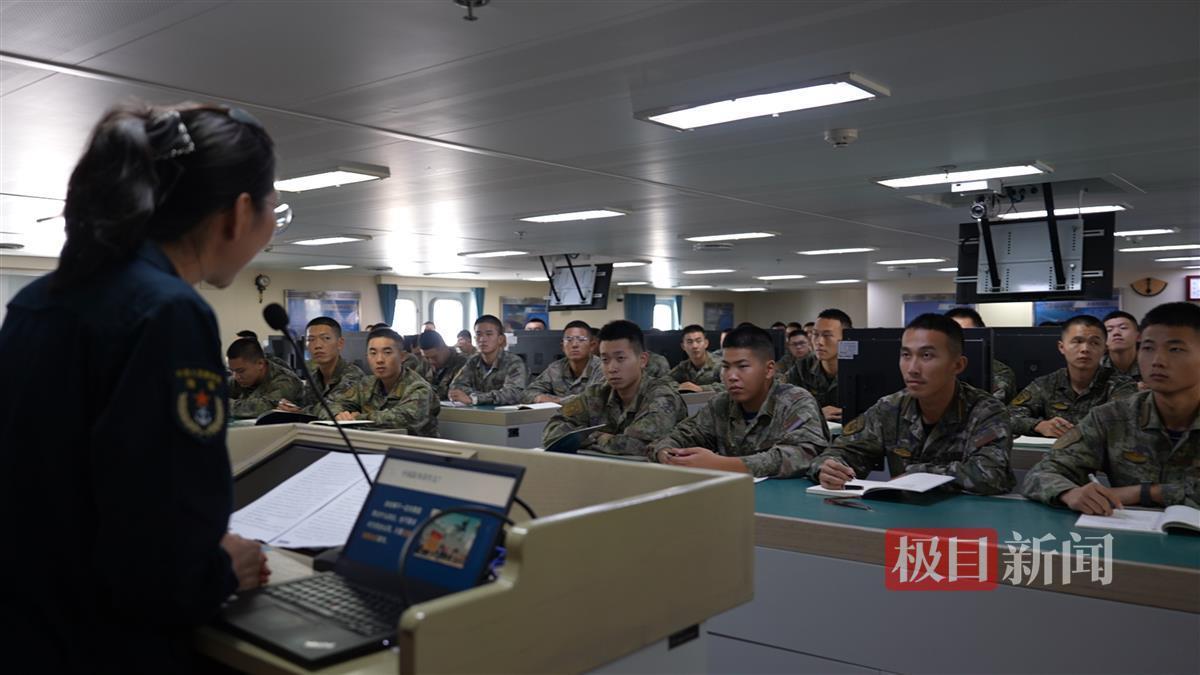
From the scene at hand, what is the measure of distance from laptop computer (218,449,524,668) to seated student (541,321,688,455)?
289 centimetres

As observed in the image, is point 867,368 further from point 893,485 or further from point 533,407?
point 533,407

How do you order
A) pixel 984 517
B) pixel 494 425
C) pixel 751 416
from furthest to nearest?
pixel 494 425 → pixel 751 416 → pixel 984 517

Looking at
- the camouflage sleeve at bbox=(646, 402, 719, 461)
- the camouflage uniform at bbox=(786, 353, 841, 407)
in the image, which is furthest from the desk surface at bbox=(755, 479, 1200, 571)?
the camouflage uniform at bbox=(786, 353, 841, 407)

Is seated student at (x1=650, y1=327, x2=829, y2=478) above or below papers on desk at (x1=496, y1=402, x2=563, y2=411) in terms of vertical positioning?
above

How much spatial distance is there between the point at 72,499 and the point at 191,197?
0.36 m

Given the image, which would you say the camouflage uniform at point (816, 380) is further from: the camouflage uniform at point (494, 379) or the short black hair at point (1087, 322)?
the camouflage uniform at point (494, 379)

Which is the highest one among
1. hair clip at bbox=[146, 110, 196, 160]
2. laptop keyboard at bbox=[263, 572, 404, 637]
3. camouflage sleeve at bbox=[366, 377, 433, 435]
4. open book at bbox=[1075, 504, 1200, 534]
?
hair clip at bbox=[146, 110, 196, 160]

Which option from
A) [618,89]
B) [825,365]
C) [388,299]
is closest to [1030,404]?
[825,365]

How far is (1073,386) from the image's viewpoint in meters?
5.02

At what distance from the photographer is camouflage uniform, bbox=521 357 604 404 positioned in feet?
23.6

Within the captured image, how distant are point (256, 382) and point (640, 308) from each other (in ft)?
44.5

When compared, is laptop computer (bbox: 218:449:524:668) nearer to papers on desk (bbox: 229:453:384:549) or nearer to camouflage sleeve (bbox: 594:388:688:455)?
papers on desk (bbox: 229:453:384:549)

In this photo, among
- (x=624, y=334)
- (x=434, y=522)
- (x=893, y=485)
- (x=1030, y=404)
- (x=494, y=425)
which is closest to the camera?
(x=434, y=522)

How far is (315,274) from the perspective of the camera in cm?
1331
